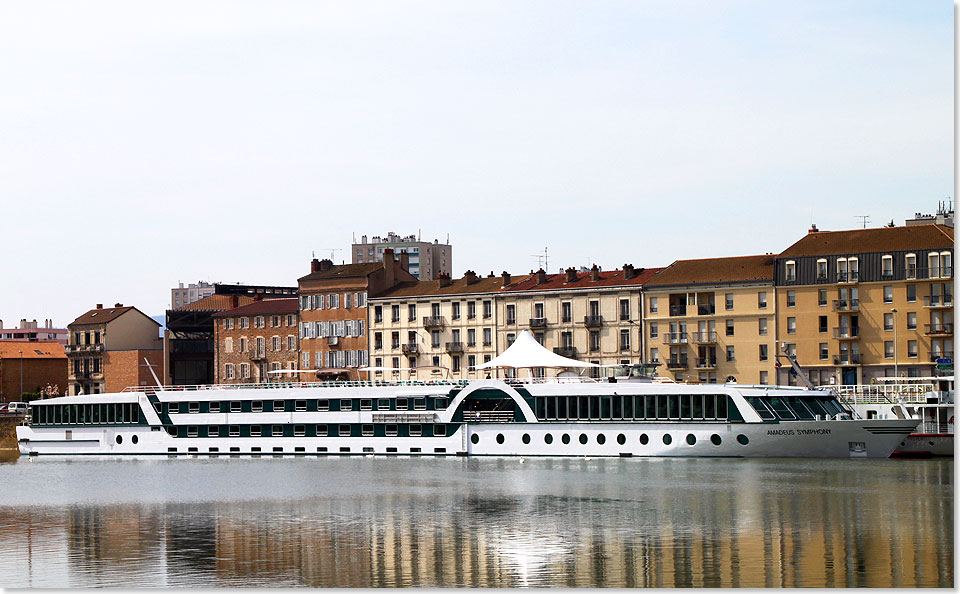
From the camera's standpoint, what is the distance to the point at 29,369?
397 ft

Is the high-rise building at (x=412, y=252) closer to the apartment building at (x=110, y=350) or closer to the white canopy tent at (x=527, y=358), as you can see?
the apartment building at (x=110, y=350)

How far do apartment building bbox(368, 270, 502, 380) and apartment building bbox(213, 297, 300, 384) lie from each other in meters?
7.72

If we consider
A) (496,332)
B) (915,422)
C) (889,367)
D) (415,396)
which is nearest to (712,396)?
(915,422)

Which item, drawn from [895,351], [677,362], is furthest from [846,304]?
[677,362]

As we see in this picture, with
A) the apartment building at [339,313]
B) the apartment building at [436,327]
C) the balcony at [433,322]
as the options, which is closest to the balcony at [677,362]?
the apartment building at [436,327]

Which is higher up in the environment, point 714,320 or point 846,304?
point 846,304

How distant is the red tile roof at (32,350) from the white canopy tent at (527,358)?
56.8 m

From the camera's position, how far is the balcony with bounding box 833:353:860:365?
282 ft

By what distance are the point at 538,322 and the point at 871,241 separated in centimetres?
2154

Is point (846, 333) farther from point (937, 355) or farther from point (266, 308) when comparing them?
point (266, 308)

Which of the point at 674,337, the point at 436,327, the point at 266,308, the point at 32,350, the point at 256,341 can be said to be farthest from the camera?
the point at 32,350

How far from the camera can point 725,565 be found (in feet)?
104

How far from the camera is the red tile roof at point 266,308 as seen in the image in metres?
110

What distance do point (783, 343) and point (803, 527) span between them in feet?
166
